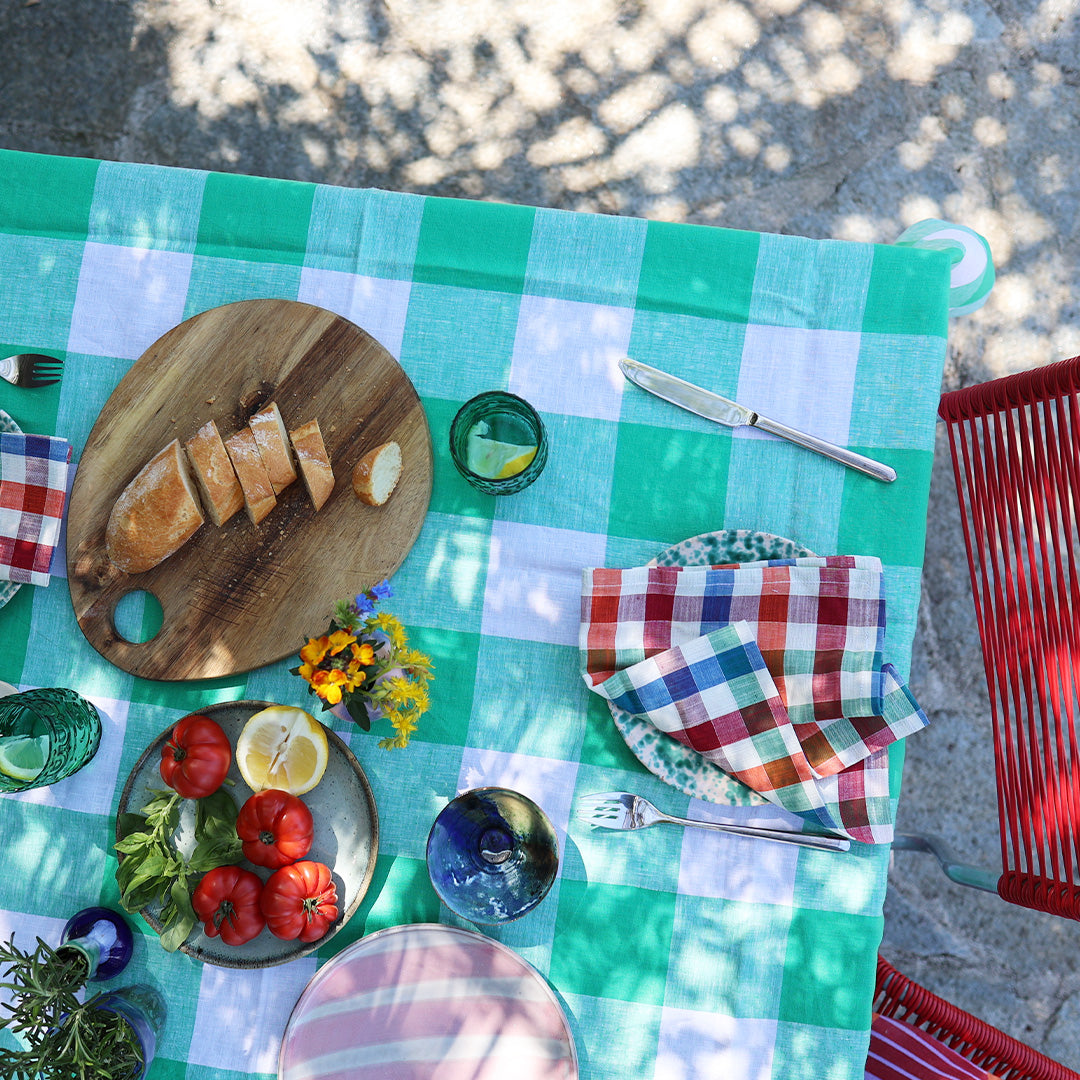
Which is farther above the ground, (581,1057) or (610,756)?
(610,756)

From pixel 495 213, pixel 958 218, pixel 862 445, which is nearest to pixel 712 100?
pixel 958 218

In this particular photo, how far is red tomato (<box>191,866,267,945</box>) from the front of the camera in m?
1.12

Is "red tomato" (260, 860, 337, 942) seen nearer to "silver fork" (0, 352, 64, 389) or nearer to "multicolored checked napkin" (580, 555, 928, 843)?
"multicolored checked napkin" (580, 555, 928, 843)

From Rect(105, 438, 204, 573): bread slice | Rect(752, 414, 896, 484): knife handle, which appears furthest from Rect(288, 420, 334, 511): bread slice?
Rect(752, 414, 896, 484): knife handle

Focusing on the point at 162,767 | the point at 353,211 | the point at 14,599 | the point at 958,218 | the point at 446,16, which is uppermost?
the point at 446,16

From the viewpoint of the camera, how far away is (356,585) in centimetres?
122

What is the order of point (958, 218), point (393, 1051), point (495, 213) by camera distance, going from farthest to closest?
point (958, 218) → point (495, 213) → point (393, 1051)

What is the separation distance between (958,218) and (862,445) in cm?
124

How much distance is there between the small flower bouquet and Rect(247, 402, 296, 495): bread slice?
23cm

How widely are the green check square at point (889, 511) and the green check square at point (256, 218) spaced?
88cm

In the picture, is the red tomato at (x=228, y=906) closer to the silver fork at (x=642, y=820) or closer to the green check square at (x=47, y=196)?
the silver fork at (x=642, y=820)

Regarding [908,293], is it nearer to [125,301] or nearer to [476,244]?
[476,244]

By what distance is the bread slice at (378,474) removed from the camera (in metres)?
1.20

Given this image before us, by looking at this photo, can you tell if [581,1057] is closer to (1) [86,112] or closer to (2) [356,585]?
(2) [356,585]
